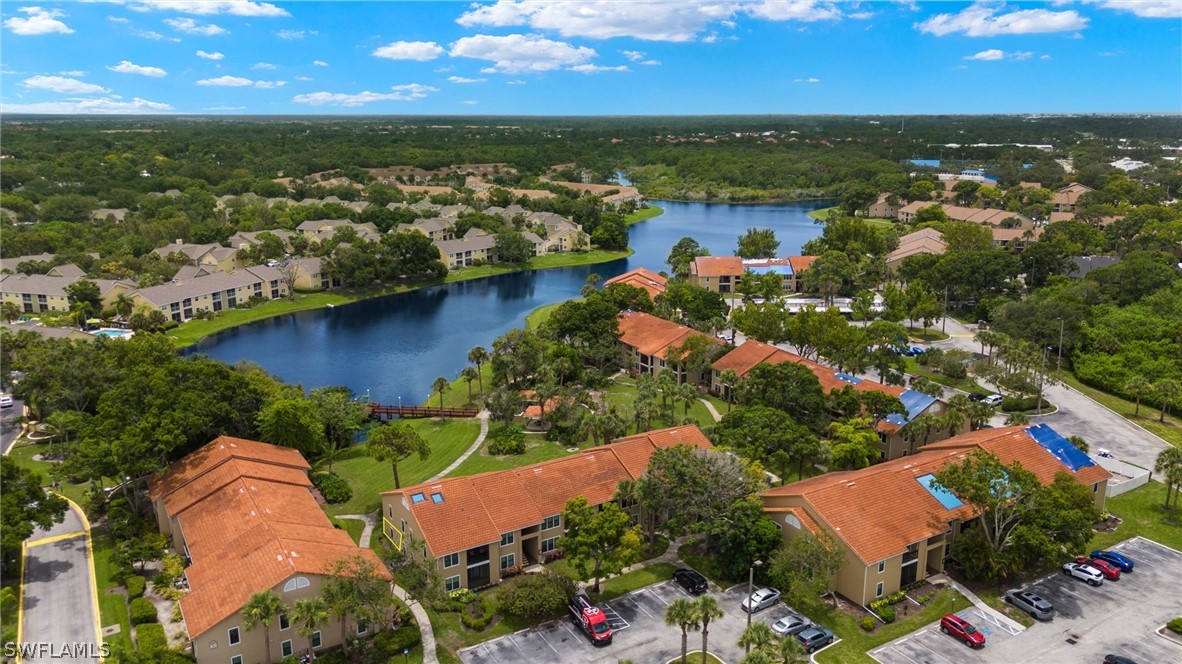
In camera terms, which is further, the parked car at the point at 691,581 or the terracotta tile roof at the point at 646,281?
the terracotta tile roof at the point at 646,281

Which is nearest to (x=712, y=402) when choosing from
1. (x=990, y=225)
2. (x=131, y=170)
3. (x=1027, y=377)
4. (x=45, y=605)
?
(x=1027, y=377)

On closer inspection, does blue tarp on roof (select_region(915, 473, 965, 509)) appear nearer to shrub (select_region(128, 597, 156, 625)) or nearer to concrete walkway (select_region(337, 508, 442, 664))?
concrete walkway (select_region(337, 508, 442, 664))

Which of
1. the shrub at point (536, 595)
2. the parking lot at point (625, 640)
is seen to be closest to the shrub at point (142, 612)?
the parking lot at point (625, 640)

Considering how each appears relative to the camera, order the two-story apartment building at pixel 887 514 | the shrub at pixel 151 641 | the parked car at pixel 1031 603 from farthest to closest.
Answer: the two-story apartment building at pixel 887 514, the parked car at pixel 1031 603, the shrub at pixel 151 641

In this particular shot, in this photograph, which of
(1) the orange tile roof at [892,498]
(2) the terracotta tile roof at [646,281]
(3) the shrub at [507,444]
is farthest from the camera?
(2) the terracotta tile roof at [646,281]

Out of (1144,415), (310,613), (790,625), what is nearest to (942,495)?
(790,625)

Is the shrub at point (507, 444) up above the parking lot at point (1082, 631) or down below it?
above

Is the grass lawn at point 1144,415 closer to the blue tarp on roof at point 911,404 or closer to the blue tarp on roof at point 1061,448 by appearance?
the blue tarp on roof at point 1061,448
